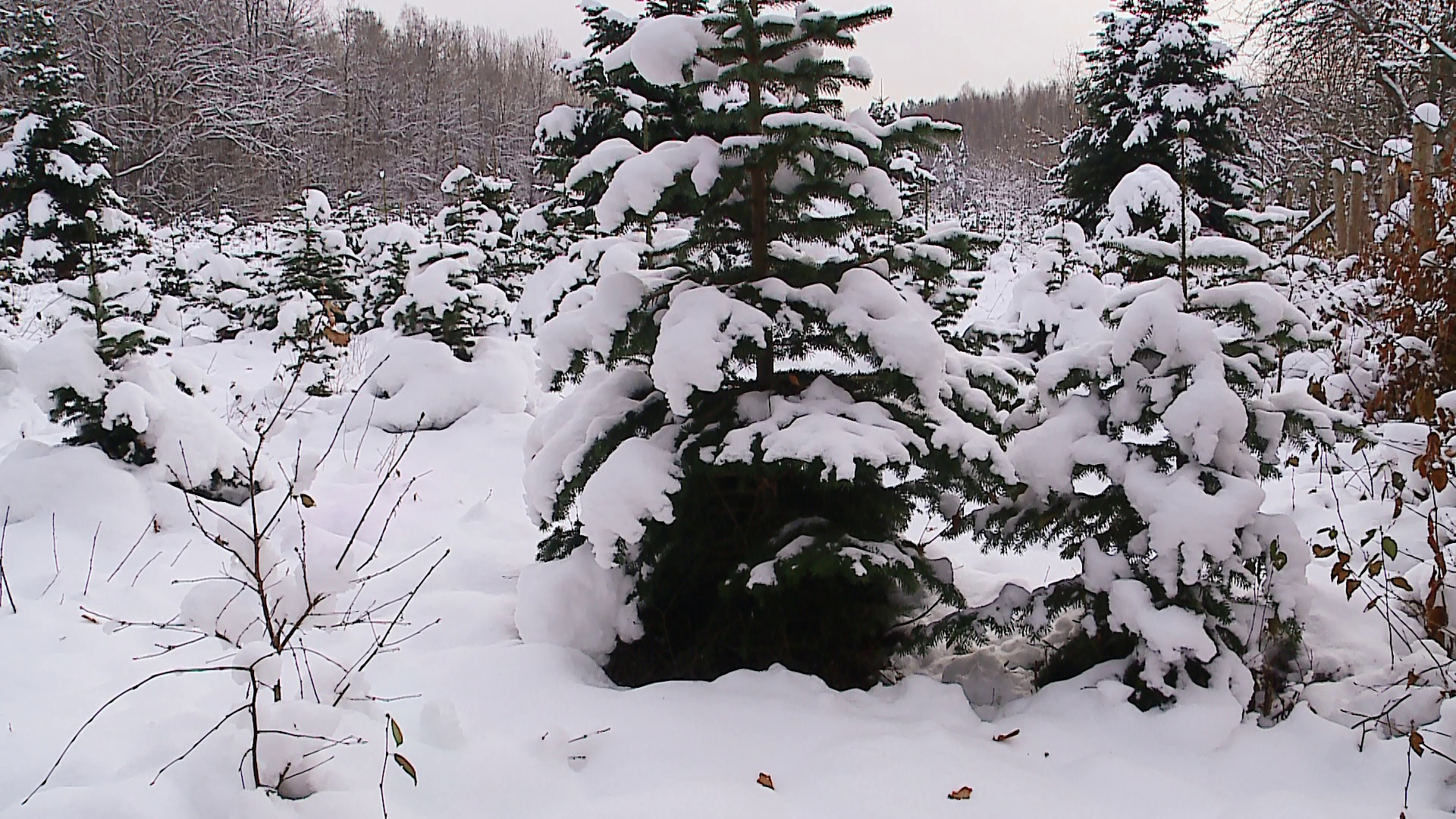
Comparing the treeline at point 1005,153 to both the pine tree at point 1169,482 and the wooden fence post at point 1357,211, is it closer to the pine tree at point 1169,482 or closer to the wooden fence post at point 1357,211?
the wooden fence post at point 1357,211

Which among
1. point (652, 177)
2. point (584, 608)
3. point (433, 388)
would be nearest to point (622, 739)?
point (584, 608)

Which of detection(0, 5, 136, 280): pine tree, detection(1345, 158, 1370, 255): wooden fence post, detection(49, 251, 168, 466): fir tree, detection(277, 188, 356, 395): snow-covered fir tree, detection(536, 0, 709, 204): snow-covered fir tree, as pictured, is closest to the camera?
detection(49, 251, 168, 466): fir tree

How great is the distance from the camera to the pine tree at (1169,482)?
2562 mm

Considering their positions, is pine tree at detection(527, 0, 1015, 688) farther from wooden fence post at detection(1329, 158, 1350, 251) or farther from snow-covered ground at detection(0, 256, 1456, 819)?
wooden fence post at detection(1329, 158, 1350, 251)

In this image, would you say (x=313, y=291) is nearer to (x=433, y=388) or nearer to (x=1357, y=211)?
(x=433, y=388)

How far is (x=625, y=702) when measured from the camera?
2736mm

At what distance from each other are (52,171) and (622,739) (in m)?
14.5

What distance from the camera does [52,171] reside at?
1261cm

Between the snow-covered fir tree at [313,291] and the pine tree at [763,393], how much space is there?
21.8 feet

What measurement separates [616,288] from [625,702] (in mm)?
1354

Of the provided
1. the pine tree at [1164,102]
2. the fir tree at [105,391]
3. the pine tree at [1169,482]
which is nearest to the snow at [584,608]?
the pine tree at [1169,482]

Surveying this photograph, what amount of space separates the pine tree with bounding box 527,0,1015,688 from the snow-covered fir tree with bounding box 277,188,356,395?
6654 millimetres

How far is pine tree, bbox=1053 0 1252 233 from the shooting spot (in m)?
11.0

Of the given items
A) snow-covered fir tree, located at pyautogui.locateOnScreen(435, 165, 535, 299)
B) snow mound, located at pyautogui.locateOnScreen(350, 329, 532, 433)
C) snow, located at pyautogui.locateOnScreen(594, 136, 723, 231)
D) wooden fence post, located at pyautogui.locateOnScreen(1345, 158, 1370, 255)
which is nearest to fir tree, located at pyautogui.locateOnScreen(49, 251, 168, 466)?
snow mound, located at pyautogui.locateOnScreen(350, 329, 532, 433)
